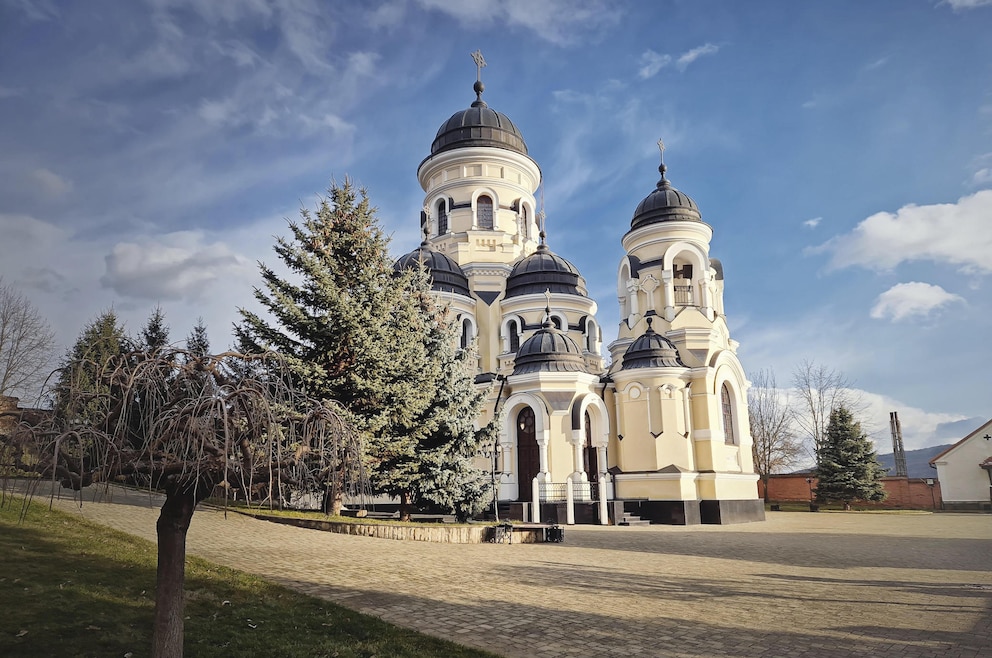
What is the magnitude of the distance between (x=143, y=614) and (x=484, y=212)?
2777 cm

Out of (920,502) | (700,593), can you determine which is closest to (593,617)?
(700,593)

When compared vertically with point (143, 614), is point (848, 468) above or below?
above

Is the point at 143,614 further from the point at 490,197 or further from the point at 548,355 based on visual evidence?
the point at 490,197

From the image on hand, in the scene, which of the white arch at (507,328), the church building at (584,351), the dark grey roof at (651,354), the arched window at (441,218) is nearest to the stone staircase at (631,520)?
the church building at (584,351)

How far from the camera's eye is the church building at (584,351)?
24.4 m

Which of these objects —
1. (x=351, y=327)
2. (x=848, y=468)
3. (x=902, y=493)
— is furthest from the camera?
(x=902, y=493)

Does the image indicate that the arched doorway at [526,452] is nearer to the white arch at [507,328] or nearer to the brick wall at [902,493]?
the white arch at [507,328]

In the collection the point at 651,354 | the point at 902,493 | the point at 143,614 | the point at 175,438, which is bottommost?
the point at 143,614

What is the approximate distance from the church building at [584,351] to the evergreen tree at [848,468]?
12.9 metres

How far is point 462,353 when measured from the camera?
19719 mm

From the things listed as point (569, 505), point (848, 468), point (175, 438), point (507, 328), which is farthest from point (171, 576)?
point (848, 468)

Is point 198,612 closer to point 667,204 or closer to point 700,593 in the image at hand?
point 700,593

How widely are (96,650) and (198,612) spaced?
46.5 inches

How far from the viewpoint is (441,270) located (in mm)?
29000
